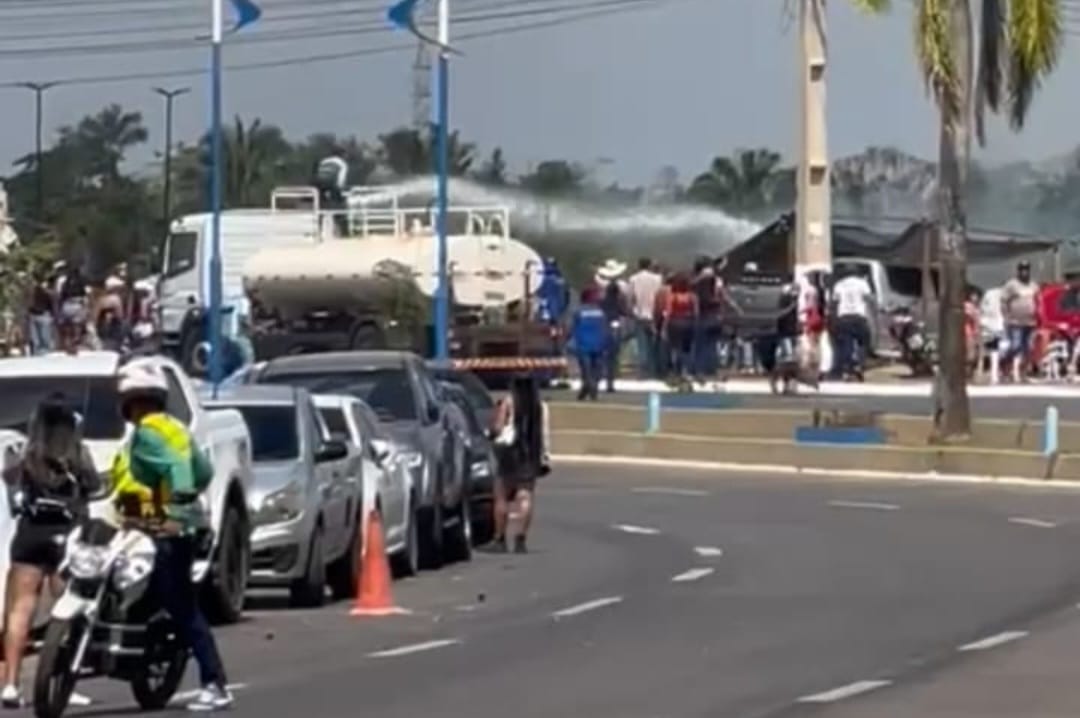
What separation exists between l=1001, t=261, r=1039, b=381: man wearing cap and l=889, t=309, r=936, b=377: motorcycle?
4.77 feet

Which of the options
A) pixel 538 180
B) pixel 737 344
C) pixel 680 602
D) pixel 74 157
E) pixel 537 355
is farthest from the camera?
pixel 74 157

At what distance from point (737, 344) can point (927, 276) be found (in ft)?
24.4

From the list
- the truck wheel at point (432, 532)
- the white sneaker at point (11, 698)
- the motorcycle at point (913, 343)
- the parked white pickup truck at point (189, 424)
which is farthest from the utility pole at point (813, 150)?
the white sneaker at point (11, 698)

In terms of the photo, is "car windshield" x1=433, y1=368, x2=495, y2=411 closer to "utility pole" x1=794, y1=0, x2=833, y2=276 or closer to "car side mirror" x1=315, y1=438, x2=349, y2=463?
"car side mirror" x1=315, y1=438, x2=349, y2=463

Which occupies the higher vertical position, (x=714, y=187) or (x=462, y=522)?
(x=714, y=187)

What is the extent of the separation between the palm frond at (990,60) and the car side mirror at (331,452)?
1696 centimetres

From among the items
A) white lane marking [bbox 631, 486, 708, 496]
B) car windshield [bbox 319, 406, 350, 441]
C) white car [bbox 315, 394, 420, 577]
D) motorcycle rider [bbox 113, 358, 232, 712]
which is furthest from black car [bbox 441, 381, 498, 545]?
motorcycle rider [bbox 113, 358, 232, 712]

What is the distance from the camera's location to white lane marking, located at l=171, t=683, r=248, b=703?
17.5 meters

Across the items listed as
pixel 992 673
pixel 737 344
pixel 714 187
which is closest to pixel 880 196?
pixel 714 187

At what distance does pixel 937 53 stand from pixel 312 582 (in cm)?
1683

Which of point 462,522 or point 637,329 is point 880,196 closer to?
point 637,329

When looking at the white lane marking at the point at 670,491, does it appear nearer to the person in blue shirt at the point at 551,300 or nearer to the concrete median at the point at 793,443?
the concrete median at the point at 793,443

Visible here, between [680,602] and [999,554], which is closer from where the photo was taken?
[680,602]

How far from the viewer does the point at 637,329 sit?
53.5 meters
